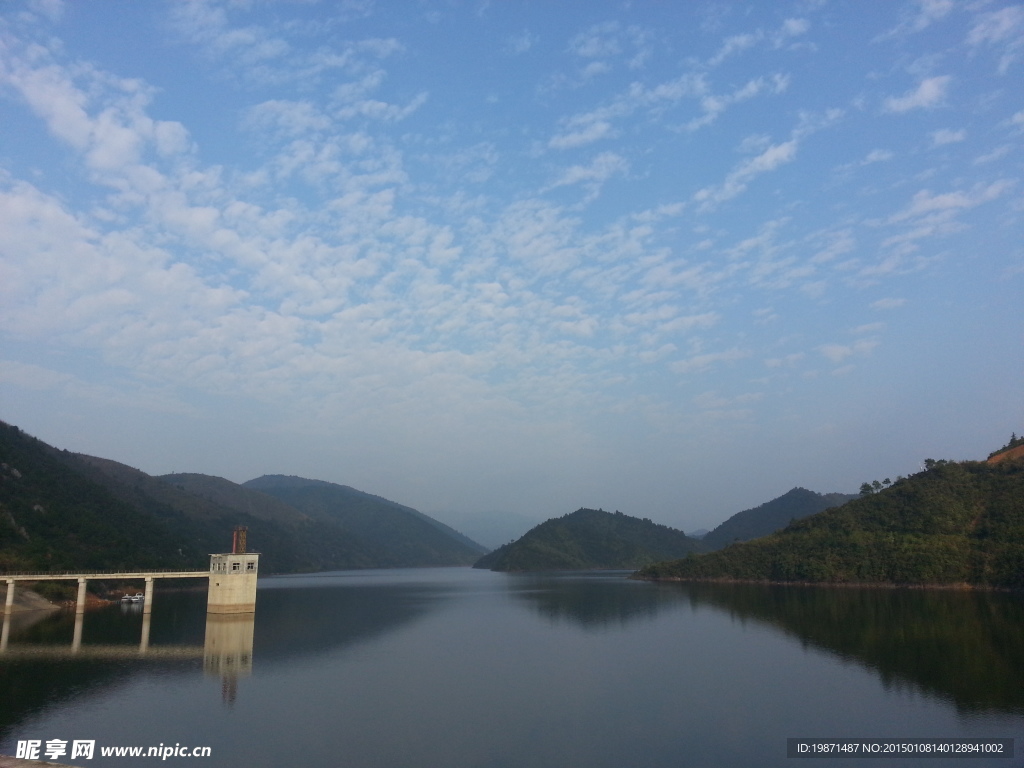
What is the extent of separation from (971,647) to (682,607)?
47.7m

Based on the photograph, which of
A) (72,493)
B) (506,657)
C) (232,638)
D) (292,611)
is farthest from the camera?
(72,493)

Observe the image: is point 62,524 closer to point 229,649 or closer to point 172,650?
point 172,650

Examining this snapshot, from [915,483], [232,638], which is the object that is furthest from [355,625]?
[915,483]

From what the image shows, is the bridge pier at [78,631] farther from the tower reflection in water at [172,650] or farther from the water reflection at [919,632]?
the water reflection at [919,632]

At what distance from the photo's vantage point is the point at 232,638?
68375mm

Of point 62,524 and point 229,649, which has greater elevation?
point 62,524

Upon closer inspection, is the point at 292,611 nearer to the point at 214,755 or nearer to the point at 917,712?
the point at 214,755

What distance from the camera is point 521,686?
47.7 meters

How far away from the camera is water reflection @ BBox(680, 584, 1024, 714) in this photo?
43.7 m

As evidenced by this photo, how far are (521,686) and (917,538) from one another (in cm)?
→ 9776

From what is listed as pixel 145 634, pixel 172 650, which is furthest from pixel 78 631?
pixel 172 650

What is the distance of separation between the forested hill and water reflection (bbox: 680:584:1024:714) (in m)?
6.45

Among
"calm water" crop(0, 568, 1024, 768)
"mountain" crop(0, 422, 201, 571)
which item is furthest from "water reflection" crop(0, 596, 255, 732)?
"mountain" crop(0, 422, 201, 571)

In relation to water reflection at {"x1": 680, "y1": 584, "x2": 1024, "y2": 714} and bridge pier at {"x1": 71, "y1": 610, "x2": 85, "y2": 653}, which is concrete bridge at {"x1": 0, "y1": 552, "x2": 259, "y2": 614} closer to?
bridge pier at {"x1": 71, "y1": 610, "x2": 85, "y2": 653}
